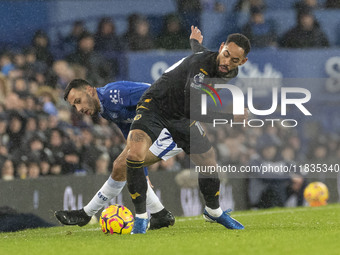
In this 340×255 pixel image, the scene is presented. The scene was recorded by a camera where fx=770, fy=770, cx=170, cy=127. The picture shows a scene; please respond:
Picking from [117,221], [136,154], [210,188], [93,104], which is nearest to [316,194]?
[210,188]

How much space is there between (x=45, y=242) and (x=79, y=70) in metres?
7.33

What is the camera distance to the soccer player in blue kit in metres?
8.13

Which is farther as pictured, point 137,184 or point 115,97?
point 115,97

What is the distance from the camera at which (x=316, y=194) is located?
43.3 ft

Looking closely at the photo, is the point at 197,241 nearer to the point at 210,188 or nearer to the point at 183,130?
the point at 210,188

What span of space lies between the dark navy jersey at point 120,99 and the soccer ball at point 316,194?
5726mm

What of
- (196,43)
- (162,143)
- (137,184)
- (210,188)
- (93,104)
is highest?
(196,43)

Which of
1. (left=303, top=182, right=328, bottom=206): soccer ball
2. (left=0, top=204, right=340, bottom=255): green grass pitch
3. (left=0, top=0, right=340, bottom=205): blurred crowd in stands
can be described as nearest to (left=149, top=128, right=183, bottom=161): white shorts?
(left=0, top=204, right=340, bottom=255): green grass pitch

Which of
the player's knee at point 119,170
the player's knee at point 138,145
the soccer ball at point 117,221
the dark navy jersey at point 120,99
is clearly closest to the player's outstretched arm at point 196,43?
the dark navy jersey at point 120,99

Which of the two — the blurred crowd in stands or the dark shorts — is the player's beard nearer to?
the dark shorts

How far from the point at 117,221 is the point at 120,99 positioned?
1.42 meters

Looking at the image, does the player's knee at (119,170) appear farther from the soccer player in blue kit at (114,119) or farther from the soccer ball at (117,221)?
the soccer ball at (117,221)

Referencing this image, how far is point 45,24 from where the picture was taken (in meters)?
15.2

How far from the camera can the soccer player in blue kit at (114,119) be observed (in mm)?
8133
